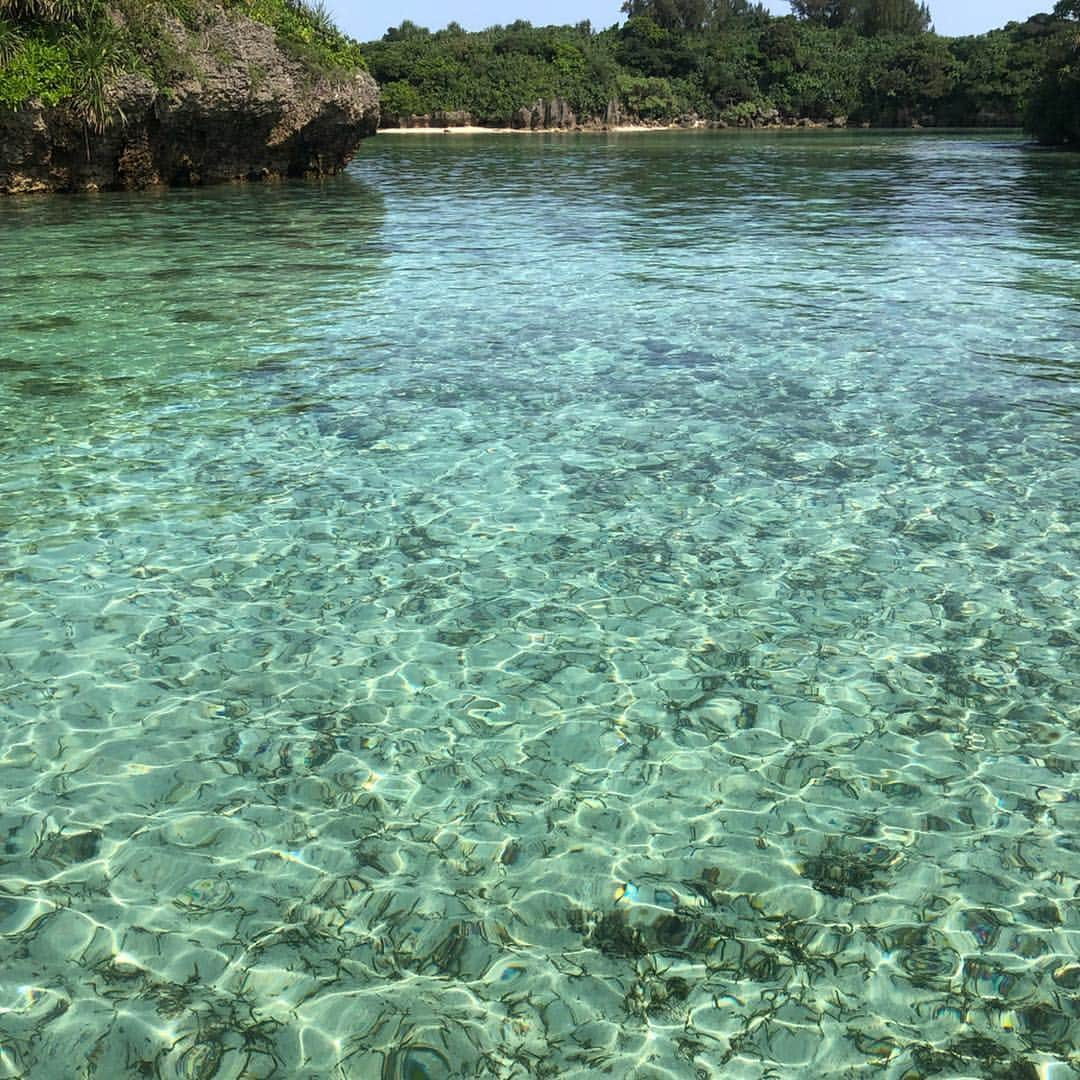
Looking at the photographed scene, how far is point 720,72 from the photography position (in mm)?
98000

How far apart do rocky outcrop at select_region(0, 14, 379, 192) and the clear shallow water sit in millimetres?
11839

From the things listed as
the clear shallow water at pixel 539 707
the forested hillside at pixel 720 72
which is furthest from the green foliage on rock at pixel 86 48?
the forested hillside at pixel 720 72

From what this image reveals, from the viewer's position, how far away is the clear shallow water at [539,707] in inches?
108

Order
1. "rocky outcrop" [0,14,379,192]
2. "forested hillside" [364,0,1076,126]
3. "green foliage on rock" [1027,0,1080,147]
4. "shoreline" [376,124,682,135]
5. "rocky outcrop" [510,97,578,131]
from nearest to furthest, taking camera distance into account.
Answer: "rocky outcrop" [0,14,379,192], "green foliage on rock" [1027,0,1080,147], "shoreline" [376,124,682,135], "forested hillside" [364,0,1076,126], "rocky outcrop" [510,97,578,131]

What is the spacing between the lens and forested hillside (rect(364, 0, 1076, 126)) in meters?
79.3

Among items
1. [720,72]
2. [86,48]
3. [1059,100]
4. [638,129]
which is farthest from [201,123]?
[720,72]

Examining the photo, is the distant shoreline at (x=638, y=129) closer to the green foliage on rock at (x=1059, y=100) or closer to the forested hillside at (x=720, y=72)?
the forested hillside at (x=720, y=72)

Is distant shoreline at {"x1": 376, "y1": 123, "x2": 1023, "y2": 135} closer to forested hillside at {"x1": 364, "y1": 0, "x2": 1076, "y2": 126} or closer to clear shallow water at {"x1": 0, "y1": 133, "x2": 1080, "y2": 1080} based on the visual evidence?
forested hillside at {"x1": 364, "y1": 0, "x2": 1076, "y2": 126}

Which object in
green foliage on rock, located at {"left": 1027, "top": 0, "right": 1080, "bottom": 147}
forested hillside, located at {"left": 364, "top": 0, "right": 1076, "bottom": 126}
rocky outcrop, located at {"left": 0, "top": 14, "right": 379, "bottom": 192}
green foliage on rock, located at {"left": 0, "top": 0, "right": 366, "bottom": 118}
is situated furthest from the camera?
forested hillside, located at {"left": 364, "top": 0, "right": 1076, "bottom": 126}

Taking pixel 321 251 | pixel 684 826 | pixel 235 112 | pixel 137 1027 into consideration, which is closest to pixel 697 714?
pixel 684 826

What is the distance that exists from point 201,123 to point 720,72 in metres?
87.1

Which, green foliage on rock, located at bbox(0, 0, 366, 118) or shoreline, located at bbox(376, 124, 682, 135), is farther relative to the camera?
Result: shoreline, located at bbox(376, 124, 682, 135)

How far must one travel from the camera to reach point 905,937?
9.67 ft

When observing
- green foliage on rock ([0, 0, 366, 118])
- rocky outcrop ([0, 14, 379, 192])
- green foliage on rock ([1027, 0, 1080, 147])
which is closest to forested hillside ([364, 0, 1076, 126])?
green foliage on rock ([1027, 0, 1080, 147])
